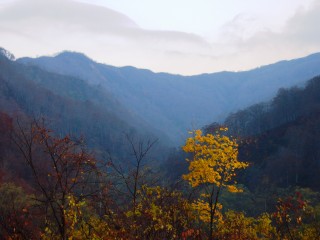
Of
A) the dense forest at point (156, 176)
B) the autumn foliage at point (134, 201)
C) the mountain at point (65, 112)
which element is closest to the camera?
the autumn foliage at point (134, 201)

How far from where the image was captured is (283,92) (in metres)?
112

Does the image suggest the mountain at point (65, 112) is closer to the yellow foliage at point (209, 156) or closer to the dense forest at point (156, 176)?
the dense forest at point (156, 176)

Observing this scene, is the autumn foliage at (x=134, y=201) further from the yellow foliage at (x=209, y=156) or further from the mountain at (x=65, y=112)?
the mountain at (x=65, y=112)

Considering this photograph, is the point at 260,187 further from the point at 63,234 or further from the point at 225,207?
the point at 63,234

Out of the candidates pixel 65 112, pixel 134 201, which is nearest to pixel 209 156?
pixel 134 201

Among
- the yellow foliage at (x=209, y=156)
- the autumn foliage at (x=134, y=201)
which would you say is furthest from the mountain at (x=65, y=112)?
the yellow foliage at (x=209, y=156)

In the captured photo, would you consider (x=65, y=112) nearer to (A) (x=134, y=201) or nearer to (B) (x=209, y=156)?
(B) (x=209, y=156)

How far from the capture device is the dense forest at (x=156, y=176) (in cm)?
932

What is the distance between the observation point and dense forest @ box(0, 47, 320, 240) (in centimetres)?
932

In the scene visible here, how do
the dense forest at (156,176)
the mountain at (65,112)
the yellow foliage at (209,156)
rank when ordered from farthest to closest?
the mountain at (65,112)
the yellow foliage at (209,156)
the dense forest at (156,176)

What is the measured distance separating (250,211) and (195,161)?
128 ft

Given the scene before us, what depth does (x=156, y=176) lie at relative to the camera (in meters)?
15.5

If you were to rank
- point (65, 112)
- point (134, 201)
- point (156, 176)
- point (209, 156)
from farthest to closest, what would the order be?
point (65, 112) → point (156, 176) → point (209, 156) → point (134, 201)

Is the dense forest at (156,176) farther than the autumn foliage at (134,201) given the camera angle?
Yes
